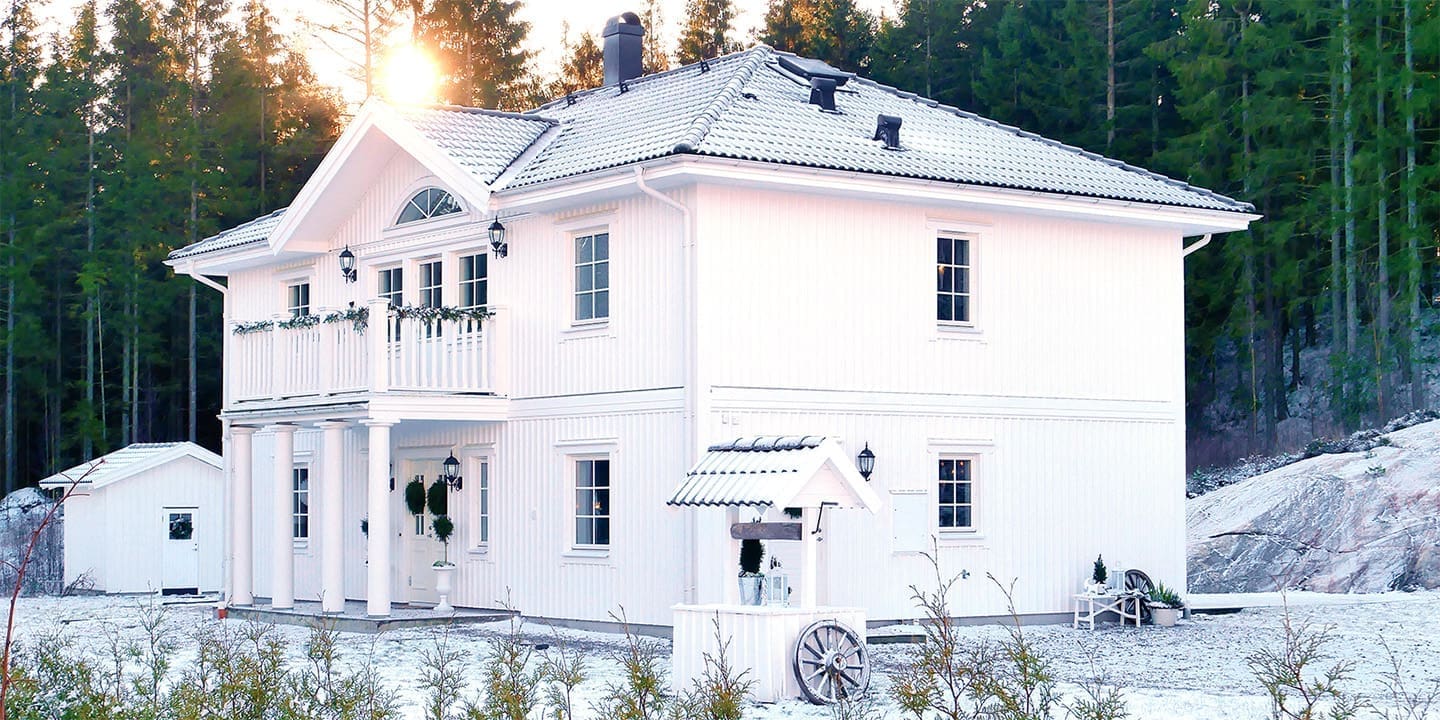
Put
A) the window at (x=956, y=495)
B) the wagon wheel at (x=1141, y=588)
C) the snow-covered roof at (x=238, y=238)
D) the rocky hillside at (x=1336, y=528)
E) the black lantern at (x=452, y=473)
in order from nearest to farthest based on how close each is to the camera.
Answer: the window at (x=956, y=495), the wagon wheel at (x=1141, y=588), the black lantern at (x=452, y=473), the rocky hillside at (x=1336, y=528), the snow-covered roof at (x=238, y=238)

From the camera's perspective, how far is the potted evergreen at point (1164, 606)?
837 inches

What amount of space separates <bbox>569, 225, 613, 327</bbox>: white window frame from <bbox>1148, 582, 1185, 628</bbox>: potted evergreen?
698 centimetres

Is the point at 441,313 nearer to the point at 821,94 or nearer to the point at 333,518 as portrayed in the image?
the point at 333,518

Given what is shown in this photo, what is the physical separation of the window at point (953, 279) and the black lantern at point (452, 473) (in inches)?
236

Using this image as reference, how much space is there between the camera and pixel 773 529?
49.9ft

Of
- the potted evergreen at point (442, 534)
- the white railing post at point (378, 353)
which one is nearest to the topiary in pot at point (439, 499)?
the potted evergreen at point (442, 534)

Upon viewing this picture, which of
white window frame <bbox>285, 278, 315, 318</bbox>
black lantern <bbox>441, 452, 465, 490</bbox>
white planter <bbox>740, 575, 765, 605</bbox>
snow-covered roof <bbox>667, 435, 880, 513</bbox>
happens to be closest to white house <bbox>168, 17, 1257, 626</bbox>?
black lantern <bbox>441, 452, 465, 490</bbox>

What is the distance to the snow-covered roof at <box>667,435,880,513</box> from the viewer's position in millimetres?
14984

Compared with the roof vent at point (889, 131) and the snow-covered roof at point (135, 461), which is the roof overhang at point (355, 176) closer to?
the roof vent at point (889, 131)

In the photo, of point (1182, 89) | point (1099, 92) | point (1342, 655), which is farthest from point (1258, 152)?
point (1342, 655)

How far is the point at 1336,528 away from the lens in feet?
84.2

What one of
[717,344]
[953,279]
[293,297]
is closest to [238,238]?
[293,297]

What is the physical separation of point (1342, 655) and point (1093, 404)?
551cm

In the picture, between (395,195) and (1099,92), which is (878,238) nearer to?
(395,195)
